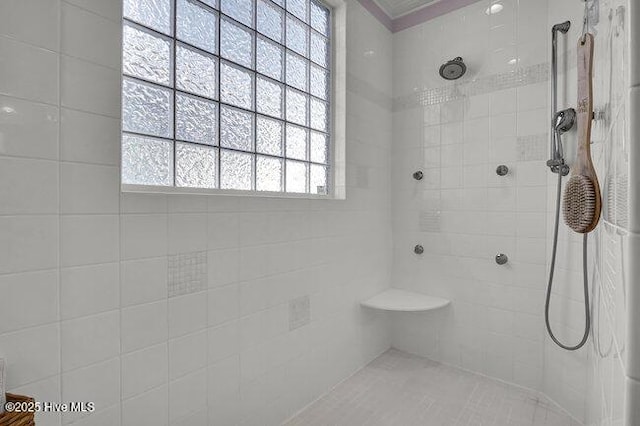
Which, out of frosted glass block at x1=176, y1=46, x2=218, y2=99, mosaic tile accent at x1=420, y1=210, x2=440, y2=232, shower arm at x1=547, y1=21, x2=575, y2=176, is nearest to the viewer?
frosted glass block at x1=176, y1=46, x2=218, y2=99

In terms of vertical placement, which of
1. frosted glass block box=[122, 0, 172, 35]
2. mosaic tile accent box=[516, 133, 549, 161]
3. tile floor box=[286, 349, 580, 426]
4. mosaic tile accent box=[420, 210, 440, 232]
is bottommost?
tile floor box=[286, 349, 580, 426]

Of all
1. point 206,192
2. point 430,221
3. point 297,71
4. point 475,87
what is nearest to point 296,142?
point 297,71

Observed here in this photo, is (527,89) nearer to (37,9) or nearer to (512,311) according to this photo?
(512,311)

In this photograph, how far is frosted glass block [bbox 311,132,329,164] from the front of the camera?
1962 millimetres

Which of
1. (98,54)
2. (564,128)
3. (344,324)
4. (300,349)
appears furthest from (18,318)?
(564,128)

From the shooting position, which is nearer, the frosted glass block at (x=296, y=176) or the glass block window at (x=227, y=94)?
the glass block window at (x=227, y=94)

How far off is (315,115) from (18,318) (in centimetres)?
160

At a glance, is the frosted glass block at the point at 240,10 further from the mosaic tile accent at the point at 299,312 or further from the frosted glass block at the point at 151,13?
the mosaic tile accent at the point at 299,312

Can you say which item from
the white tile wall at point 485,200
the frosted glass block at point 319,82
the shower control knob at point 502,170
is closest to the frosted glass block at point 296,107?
the frosted glass block at point 319,82

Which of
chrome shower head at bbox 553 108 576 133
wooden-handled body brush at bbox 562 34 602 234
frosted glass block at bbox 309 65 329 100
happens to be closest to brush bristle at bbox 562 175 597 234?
wooden-handled body brush at bbox 562 34 602 234

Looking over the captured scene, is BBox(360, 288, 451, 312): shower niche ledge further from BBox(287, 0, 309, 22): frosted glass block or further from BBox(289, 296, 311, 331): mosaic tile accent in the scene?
BBox(287, 0, 309, 22): frosted glass block

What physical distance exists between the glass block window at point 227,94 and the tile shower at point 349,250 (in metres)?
0.14

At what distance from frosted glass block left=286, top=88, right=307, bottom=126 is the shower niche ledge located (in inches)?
48.2

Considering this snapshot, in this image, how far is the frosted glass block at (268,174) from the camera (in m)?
1.64
